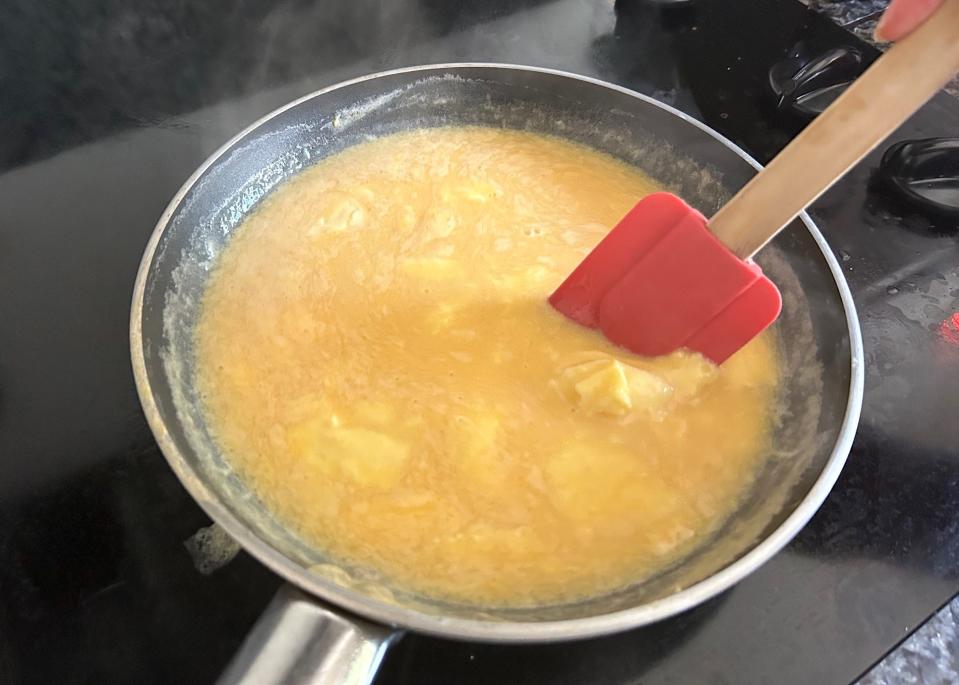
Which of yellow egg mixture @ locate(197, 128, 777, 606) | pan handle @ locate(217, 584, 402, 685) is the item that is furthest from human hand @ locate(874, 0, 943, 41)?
pan handle @ locate(217, 584, 402, 685)

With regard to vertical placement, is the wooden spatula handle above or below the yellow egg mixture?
above

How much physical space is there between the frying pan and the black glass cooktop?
0.13 metres

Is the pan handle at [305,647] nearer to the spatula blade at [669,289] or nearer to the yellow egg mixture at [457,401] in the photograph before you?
the yellow egg mixture at [457,401]

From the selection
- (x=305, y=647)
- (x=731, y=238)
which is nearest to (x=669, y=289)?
(x=731, y=238)

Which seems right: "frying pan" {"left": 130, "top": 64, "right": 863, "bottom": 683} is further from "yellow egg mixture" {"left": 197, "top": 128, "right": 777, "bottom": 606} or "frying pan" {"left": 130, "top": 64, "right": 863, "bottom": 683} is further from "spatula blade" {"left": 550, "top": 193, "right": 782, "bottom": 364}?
"spatula blade" {"left": 550, "top": 193, "right": 782, "bottom": 364}

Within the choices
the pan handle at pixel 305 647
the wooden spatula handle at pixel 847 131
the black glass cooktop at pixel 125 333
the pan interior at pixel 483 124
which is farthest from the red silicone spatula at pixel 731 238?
the pan handle at pixel 305 647

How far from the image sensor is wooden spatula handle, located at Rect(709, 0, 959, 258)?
861 mm

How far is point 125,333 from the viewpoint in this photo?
128cm

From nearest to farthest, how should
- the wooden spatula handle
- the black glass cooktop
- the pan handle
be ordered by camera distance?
1. the pan handle
2. the wooden spatula handle
3. the black glass cooktop

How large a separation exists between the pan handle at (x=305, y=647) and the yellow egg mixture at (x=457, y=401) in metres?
0.21

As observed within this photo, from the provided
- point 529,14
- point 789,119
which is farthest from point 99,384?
point 789,119

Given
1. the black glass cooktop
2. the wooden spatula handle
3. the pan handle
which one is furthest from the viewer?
the black glass cooktop

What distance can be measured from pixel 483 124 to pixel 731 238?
2.34 ft

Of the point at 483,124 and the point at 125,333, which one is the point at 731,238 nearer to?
the point at 483,124
